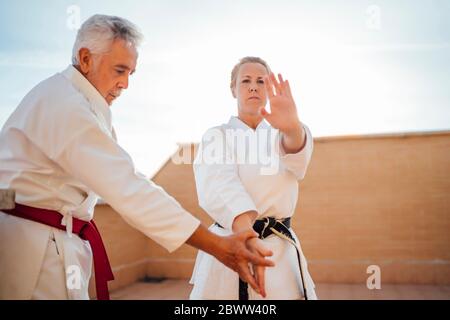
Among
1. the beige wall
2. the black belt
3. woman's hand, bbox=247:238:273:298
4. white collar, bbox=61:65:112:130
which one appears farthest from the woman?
the beige wall

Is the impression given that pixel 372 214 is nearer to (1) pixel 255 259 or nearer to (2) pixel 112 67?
(1) pixel 255 259

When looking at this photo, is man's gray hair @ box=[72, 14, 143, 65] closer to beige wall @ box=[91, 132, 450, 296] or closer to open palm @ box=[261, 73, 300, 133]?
open palm @ box=[261, 73, 300, 133]

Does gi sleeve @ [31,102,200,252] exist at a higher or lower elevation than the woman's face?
lower

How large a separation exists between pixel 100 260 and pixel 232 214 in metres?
0.47

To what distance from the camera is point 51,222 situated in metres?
1.14

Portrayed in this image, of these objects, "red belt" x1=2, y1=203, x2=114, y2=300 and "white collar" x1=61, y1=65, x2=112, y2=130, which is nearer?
Answer: "red belt" x1=2, y1=203, x2=114, y2=300

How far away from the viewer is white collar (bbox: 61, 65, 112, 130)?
125cm

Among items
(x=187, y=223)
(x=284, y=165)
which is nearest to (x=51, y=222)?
(x=187, y=223)

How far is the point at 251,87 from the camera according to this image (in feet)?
5.80

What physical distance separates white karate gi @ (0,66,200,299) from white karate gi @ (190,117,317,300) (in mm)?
442

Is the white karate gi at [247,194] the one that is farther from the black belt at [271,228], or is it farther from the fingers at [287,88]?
the fingers at [287,88]

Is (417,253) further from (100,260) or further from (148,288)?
(100,260)
